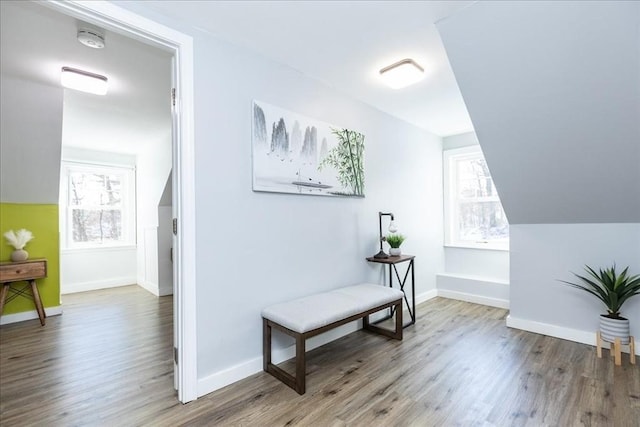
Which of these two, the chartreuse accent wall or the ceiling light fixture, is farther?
the chartreuse accent wall

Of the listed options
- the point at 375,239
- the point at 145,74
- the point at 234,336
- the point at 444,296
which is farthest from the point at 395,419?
the point at 145,74

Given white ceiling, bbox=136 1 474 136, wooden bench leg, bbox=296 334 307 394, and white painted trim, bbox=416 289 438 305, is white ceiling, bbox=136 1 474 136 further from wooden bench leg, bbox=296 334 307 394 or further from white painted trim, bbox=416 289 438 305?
white painted trim, bbox=416 289 438 305

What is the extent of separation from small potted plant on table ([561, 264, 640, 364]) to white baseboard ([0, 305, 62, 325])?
544 centimetres

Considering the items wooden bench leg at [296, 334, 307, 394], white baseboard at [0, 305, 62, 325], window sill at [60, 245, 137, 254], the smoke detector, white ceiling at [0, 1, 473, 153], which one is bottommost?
white baseboard at [0, 305, 62, 325]

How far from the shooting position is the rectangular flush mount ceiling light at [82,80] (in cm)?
236

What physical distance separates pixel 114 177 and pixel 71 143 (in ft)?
2.86

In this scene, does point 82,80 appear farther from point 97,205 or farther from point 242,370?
point 97,205

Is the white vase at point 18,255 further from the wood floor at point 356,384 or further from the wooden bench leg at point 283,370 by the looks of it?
the wooden bench leg at point 283,370

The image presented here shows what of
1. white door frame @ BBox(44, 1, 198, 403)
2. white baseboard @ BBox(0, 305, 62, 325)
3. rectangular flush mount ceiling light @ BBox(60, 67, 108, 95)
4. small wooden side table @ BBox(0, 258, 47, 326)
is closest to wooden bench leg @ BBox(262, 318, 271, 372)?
white door frame @ BBox(44, 1, 198, 403)

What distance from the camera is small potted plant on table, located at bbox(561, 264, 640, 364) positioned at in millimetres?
2309

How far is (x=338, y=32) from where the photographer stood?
6.45 feet

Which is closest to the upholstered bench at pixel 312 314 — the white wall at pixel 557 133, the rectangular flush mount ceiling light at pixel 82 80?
the white wall at pixel 557 133

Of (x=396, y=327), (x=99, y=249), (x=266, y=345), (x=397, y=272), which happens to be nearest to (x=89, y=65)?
(x=266, y=345)

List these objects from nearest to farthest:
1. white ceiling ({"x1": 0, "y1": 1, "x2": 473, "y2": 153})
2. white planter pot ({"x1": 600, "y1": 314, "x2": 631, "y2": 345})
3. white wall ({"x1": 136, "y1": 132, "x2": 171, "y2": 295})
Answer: white ceiling ({"x1": 0, "y1": 1, "x2": 473, "y2": 153}), white planter pot ({"x1": 600, "y1": 314, "x2": 631, "y2": 345}), white wall ({"x1": 136, "y1": 132, "x2": 171, "y2": 295})
